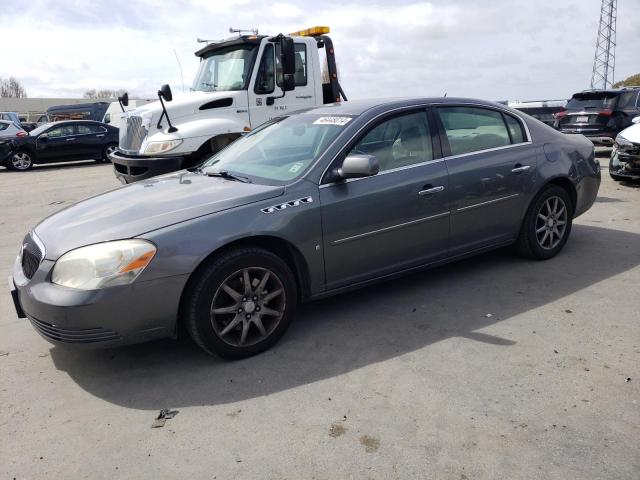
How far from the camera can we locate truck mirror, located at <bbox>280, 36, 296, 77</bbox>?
778cm

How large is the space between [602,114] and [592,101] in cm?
67

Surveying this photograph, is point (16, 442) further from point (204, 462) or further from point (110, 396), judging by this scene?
point (204, 462)

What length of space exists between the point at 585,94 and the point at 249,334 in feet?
44.1

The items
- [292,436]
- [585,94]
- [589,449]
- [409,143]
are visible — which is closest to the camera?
[589,449]

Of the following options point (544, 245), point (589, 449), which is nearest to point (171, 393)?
point (589, 449)

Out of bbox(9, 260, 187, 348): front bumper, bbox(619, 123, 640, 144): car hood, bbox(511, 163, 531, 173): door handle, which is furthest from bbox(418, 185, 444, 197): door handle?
bbox(619, 123, 640, 144): car hood

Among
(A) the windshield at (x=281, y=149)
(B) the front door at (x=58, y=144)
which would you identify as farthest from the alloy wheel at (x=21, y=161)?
(A) the windshield at (x=281, y=149)

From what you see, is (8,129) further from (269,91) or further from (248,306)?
(248,306)

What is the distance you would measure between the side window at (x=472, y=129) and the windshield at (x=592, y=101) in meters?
10.3

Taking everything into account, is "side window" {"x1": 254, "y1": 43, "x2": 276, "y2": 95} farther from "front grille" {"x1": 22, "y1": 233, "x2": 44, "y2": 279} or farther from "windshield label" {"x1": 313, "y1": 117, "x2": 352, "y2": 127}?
"front grille" {"x1": 22, "y1": 233, "x2": 44, "y2": 279}

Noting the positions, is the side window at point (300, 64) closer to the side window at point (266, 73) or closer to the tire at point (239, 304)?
the side window at point (266, 73)

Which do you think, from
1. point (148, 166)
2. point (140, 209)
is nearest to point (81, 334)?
point (140, 209)

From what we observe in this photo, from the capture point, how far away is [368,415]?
9.54 ft

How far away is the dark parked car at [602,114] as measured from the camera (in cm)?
1338
